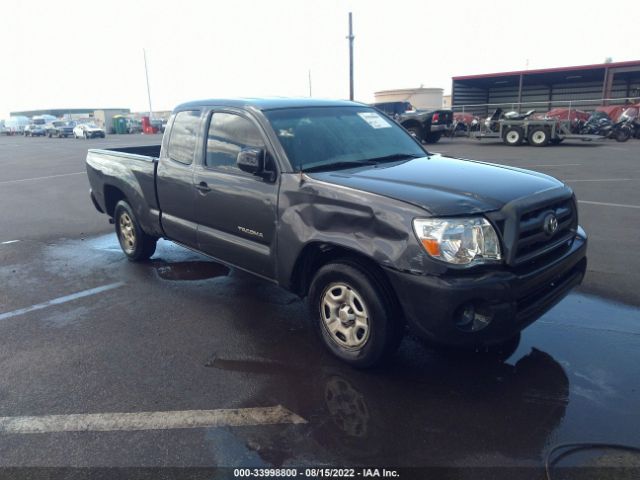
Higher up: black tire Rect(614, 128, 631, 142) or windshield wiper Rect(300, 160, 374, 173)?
windshield wiper Rect(300, 160, 374, 173)

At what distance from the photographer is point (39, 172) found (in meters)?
17.5

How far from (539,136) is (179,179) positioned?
781 inches

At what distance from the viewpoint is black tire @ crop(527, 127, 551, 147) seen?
70.2ft

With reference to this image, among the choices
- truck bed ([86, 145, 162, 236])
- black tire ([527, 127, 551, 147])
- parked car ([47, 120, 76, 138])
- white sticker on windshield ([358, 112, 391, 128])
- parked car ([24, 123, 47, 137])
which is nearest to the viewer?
white sticker on windshield ([358, 112, 391, 128])

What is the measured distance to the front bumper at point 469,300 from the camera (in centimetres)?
307

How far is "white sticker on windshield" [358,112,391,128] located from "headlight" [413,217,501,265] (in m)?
1.98

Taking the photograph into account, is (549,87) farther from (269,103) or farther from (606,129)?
(269,103)

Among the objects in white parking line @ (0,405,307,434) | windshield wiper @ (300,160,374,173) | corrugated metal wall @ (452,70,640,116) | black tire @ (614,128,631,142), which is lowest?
white parking line @ (0,405,307,434)

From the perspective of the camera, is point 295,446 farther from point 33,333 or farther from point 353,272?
point 33,333

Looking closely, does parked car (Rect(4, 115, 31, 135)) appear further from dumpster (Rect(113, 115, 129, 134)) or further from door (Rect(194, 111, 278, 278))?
door (Rect(194, 111, 278, 278))

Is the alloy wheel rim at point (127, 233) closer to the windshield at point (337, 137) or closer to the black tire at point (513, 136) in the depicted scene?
the windshield at point (337, 137)

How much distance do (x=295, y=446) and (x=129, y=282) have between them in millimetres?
3569

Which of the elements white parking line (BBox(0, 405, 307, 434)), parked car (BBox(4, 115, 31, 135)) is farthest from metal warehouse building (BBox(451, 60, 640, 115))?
parked car (BBox(4, 115, 31, 135))

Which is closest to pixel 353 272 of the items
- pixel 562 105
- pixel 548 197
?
pixel 548 197
